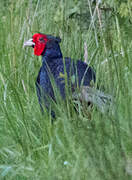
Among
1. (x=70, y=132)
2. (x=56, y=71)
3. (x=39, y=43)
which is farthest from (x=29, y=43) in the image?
(x=70, y=132)

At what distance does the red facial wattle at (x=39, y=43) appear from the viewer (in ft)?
14.0

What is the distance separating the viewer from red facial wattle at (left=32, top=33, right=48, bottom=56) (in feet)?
14.0

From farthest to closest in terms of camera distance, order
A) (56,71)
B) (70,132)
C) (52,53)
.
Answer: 1. (52,53)
2. (56,71)
3. (70,132)

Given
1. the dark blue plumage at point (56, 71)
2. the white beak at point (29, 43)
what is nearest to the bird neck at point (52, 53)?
the dark blue plumage at point (56, 71)

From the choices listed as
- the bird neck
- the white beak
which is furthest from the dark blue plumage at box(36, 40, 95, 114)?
the white beak

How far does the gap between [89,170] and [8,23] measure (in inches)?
112

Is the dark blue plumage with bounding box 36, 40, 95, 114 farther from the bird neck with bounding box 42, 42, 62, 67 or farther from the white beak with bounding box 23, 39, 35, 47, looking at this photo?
the white beak with bounding box 23, 39, 35, 47

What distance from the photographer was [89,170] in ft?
6.35

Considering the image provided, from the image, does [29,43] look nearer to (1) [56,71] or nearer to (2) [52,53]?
(2) [52,53]

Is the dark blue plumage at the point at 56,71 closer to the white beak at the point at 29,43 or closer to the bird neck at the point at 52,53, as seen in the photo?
the bird neck at the point at 52,53

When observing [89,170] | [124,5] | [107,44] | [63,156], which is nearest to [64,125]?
[63,156]

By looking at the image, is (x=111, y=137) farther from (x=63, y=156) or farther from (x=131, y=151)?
(x=63, y=156)

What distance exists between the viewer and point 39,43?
4.25m

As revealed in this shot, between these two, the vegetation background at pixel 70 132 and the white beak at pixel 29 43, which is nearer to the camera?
the vegetation background at pixel 70 132
